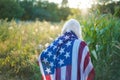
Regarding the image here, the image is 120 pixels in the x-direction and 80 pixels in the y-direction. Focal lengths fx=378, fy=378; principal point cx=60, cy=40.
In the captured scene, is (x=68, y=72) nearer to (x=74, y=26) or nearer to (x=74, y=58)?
(x=74, y=58)

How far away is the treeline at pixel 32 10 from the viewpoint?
4862 cm

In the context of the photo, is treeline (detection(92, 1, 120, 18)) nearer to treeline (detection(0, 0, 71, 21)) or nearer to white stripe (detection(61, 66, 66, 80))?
white stripe (detection(61, 66, 66, 80))

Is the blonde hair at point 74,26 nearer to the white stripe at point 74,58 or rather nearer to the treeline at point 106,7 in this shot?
the white stripe at point 74,58

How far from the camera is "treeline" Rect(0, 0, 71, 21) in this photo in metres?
48.6

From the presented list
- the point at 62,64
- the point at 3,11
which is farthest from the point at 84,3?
the point at 3,11

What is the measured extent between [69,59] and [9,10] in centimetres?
4407

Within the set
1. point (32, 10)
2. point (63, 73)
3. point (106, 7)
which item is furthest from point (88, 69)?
point (32, 10)

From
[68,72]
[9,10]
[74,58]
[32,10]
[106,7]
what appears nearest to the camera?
[74,58]

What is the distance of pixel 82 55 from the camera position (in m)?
5.51

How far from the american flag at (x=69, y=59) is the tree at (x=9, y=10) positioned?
40.6 m

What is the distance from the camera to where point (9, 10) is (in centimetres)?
4897

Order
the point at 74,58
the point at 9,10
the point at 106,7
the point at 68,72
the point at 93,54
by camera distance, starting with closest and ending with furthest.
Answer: the point at 74,58
the point at 68,72
the point at 93,54
the point at 106,7
the point at 9,10

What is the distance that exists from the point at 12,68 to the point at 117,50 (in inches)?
87.7

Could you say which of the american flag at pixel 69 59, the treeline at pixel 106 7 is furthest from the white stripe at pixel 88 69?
the treeline at pixel 106 7
